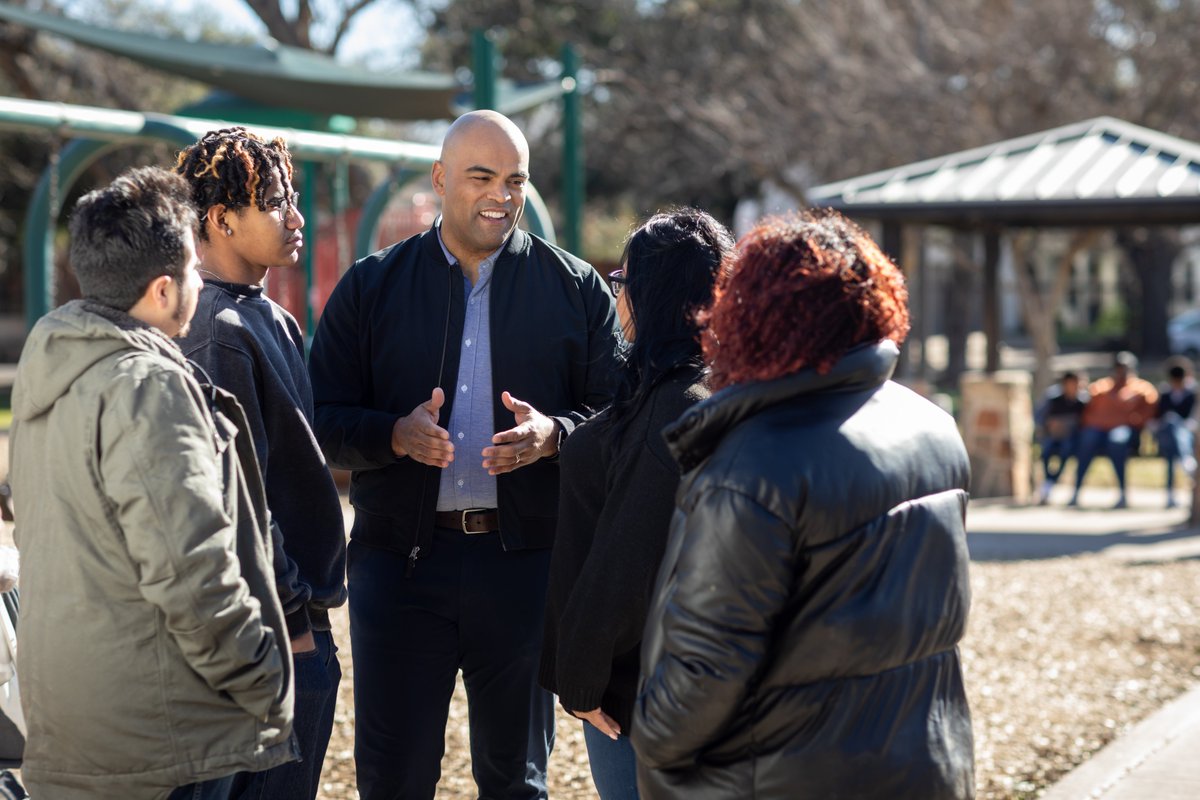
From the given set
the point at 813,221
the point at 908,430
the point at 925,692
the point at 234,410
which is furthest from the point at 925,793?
the point at 234,410

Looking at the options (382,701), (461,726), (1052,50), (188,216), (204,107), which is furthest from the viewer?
(1052,50)

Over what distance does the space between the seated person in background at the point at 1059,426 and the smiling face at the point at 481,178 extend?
10952 mm

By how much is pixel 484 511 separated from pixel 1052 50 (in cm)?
2044

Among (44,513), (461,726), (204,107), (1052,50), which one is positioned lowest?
(461,726)

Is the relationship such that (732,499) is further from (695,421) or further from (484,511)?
(484,511)

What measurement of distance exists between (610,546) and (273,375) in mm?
797

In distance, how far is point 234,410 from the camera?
2645mm

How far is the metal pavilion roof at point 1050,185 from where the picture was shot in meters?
12.5

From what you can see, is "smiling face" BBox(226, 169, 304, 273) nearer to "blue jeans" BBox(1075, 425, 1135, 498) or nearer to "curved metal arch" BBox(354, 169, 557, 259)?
"curved metal arch" BBox(354, 169, 557, 259)

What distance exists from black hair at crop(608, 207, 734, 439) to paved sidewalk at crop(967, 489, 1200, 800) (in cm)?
272

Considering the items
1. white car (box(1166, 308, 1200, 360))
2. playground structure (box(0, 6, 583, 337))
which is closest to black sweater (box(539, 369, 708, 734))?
playground structure (box(0, 6, 583, 337))

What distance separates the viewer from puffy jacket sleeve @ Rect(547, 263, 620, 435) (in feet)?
11.9

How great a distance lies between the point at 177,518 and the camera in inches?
93.0

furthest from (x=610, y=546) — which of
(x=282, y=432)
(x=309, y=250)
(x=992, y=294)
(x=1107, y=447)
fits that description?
(x=992, y=294)
